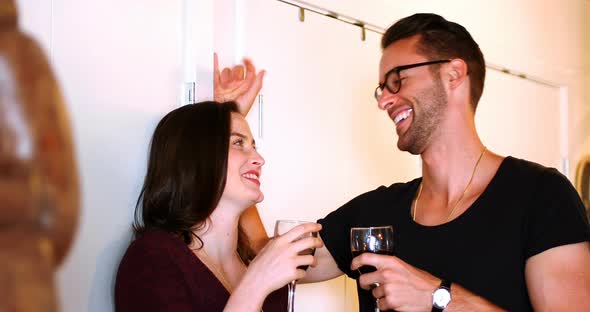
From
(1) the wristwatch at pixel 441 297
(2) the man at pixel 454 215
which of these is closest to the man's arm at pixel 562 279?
(2) the man at pixel 454 215

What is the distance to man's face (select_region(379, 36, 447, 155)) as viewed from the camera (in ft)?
5.49

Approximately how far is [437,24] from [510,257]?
2.20 feet

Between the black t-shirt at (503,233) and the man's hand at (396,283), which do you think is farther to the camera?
the black t-shirt at (503,233)

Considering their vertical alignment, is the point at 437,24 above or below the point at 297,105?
above

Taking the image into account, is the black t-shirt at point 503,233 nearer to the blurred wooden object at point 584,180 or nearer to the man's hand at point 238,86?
the man's hand at point 238,86

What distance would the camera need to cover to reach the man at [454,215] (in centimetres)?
132

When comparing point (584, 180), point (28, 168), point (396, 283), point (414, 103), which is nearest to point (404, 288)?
point (396, 283)

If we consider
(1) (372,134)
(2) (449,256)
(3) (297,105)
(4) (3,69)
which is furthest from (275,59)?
(4) (3,69)

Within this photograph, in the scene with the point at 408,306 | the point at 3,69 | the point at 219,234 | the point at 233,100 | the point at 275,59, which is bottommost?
the point at 408,306

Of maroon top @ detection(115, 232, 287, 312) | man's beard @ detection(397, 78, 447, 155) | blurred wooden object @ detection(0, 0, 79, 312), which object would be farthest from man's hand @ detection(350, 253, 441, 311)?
blurred wooden object @ detection(0, 0, 79, 312)

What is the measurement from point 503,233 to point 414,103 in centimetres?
41

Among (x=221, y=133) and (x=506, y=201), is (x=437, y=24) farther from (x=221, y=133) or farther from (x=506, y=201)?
(x=221, y=133)

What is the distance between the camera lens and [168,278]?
134cm

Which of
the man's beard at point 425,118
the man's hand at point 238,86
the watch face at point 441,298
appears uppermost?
the man's hand at point 238,86
